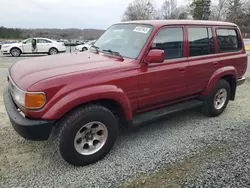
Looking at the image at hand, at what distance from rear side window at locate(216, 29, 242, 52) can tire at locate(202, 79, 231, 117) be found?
66 centimetres

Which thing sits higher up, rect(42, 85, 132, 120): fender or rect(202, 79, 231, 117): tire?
rect(42, 85, 132, 120): fender

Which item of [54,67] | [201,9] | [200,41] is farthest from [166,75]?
[201,9]

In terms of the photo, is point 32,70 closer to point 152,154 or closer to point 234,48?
point 152,154

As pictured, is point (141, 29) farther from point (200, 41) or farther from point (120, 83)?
point (200, 41)

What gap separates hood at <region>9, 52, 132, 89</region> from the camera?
2.68 m

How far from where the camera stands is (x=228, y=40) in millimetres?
4559

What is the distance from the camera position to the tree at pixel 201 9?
2117 inches

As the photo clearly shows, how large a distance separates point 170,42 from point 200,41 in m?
0.74

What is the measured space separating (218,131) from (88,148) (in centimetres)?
233

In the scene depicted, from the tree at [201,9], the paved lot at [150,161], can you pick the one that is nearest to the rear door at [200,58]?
the paved lot at [150,161]

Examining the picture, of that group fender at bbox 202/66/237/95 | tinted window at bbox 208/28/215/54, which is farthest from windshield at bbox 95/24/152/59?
fender at bbox 202/66/237/95

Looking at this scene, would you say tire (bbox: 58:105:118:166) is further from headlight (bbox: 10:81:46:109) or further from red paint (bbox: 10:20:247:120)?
headlight (bbox: 10:81:46:109)

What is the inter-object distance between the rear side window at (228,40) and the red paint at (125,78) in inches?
5.4

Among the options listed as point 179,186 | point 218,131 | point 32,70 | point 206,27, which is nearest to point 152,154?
point 179,186
